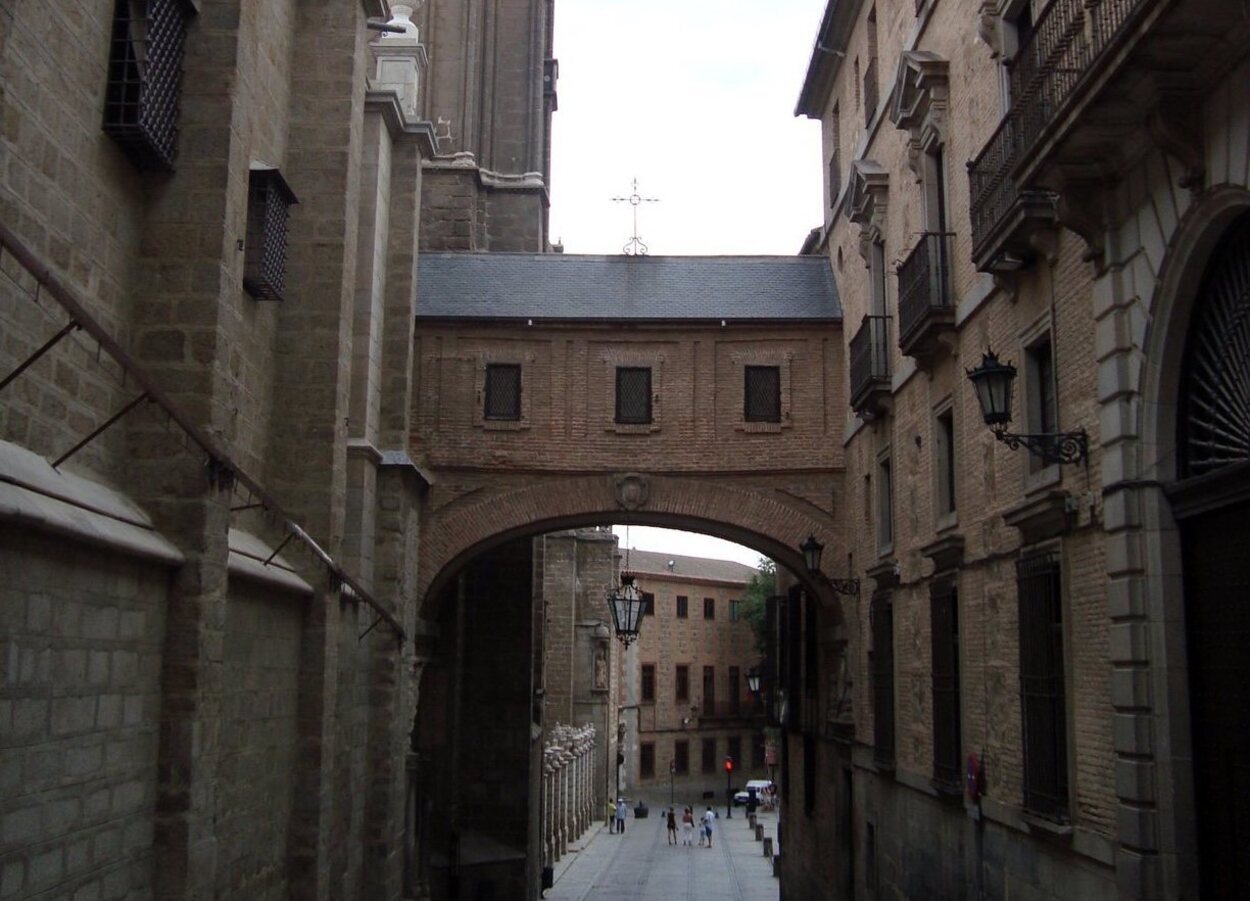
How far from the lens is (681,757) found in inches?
2756

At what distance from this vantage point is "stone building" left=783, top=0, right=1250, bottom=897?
7.89 metres

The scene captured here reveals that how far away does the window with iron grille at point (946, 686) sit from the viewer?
13336 millimetres

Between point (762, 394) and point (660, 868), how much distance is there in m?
22.5

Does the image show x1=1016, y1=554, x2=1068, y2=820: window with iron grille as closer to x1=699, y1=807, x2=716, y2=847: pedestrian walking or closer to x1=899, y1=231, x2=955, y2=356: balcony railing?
x1=899, y1=231, x2=955, y2=356: balcony railing

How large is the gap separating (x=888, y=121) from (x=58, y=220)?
1115 cm

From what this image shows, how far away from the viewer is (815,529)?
65.5ft

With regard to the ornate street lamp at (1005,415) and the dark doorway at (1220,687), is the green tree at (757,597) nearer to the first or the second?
the ornate street lamp at (1005,415)

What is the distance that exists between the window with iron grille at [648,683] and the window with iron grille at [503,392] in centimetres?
5067

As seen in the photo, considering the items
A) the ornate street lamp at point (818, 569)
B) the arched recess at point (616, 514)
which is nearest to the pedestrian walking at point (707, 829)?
the arched recess at point (616, 514)

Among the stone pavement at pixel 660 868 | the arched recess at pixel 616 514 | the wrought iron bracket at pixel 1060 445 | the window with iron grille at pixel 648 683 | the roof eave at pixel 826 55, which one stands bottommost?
the stone pavement at pixel 660 868

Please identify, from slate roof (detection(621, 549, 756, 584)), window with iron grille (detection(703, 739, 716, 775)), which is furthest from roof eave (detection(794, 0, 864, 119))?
window with iron grille (detection(703, 739, 716, 775))

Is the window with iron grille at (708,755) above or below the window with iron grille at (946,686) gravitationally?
below

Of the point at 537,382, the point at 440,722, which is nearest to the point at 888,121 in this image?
the point at 537,382

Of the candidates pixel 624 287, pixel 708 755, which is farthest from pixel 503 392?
pixel 708 755
